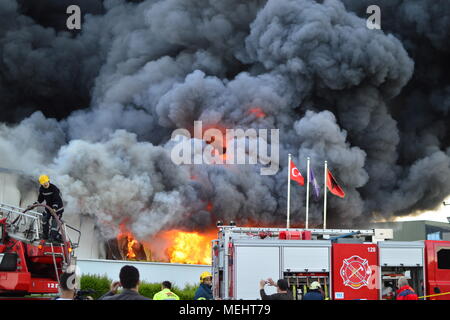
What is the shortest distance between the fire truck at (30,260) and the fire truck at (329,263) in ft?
10.2

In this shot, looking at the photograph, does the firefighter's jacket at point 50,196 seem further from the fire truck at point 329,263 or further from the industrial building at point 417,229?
the industrial building at point 417,229

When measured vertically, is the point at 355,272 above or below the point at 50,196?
below

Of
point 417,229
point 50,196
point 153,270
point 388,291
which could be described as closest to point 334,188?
point 153,270

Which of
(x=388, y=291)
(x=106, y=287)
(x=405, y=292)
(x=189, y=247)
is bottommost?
(x=106, y=287)

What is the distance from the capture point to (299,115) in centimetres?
3531

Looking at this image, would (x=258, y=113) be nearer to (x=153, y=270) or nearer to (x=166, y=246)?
(x=166, y=246)

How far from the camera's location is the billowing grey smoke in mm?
29906

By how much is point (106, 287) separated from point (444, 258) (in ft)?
38.3

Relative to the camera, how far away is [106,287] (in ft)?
68.5

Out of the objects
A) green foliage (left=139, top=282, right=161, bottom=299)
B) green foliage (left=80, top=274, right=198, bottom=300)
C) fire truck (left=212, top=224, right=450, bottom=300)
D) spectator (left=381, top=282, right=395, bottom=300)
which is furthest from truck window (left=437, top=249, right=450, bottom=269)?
green foliage (left=139, top=282, right=161, bottom=299)

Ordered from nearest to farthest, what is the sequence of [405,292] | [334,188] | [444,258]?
[405,292] → [444,258] → [334,188]

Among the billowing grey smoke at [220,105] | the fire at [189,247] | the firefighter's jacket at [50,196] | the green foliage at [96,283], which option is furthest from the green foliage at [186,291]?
the firefighter's jacket at [50,196]
